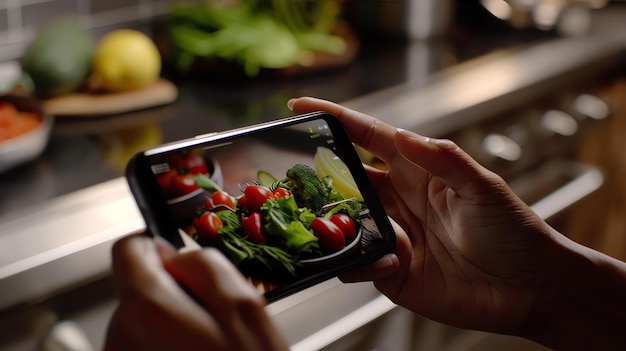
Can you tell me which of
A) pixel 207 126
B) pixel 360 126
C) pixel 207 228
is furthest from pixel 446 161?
pixel 207 126

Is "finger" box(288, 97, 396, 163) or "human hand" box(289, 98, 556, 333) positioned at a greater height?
"finger" box(288, 97, 396, 163)

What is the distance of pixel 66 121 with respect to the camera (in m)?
0.86

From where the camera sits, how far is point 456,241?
22.6 inches

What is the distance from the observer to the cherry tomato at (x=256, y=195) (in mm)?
446

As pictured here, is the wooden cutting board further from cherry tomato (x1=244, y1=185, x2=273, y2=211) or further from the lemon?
cherry tomato (x1=244, y1=185, x2=273, y2=211)

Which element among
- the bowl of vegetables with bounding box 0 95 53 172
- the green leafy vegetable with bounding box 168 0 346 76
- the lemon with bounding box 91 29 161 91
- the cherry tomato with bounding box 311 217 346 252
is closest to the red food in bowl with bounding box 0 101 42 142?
the bowl of vegetables with bounding box 0 95 53 172

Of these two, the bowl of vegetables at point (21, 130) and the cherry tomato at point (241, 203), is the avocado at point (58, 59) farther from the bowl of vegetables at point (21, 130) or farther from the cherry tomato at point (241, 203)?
the cherry tomato at point (241, 203)

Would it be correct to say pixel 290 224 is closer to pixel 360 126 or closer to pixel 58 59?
pixel 360 126

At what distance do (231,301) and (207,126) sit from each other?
51 cm

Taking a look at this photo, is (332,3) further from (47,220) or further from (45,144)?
(47,220)

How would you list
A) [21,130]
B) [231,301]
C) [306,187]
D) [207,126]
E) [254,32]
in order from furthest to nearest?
1. [254,32]
2. [207,126]
3. [21,130]
4. [306,187]
5. [231,301]

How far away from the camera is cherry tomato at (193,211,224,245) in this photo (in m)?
0.43

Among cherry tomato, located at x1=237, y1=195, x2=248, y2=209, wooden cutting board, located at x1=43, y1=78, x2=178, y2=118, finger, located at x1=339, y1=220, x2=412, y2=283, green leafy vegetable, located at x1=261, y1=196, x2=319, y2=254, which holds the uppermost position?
cherry tomato, located at x1=237, y1=195, x2=248, y2=209

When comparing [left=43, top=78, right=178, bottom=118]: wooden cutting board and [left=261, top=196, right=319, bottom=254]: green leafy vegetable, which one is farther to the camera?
[left=43, top=78, right=178, bottom=118]: wooden cutting board
